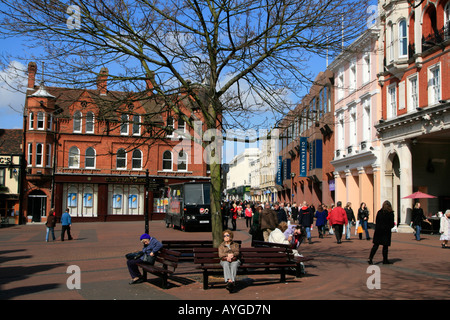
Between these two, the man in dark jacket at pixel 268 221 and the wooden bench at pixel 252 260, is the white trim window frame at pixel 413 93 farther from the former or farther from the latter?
the wooden bench at pixel 252 260

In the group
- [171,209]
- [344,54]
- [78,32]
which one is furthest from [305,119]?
[171,209]

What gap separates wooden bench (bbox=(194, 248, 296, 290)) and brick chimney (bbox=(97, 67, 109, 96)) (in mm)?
4039

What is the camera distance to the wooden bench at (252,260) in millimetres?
10222

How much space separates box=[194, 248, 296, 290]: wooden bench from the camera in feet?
33.5

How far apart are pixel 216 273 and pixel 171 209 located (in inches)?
1033

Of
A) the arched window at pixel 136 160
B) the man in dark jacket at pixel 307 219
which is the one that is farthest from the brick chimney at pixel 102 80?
the arched window at pixel 136 160

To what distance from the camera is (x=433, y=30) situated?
26.7 m

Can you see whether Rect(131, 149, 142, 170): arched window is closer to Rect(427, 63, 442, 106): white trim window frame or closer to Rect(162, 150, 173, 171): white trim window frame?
Rect(162, 150, 173, 171): white trim window frame

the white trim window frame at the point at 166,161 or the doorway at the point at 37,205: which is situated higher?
the white trim window frame at the point at 166,161

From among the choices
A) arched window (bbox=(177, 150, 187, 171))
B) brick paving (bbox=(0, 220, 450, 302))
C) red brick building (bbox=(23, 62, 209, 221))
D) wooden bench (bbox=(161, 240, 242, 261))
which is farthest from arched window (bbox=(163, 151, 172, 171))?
wooden bench (bbox=(161, 240, 242, 261))

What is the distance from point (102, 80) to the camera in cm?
1066

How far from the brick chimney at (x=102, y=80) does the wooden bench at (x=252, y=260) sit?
4.04 meters

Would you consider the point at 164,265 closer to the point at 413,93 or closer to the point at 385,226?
A: the point at 385,226

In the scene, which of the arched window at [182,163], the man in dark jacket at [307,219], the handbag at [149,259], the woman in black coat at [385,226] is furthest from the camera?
the arched window at [182,163]
